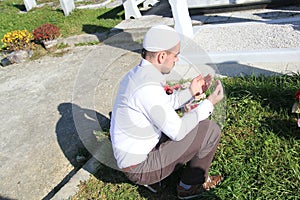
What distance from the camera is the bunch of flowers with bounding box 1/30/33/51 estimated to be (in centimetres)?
629

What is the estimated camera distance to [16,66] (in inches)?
240

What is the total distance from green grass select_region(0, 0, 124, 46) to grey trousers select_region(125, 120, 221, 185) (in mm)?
5124

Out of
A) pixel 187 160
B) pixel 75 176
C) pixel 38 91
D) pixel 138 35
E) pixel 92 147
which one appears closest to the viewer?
pixel 187 160

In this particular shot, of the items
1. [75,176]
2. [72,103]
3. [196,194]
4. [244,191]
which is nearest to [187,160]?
[196,194]

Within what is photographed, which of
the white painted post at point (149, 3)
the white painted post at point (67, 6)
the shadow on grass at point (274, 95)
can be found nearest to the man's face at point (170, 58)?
the shadow on grass at point (274, 95)

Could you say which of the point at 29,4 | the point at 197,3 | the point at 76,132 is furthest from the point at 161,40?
the point at 29,4

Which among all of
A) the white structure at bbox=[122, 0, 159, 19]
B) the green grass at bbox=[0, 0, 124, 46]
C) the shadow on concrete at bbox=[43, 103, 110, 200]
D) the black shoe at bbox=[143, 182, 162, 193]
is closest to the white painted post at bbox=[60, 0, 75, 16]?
the green grass at bbox=[0, 0, 124, 46]

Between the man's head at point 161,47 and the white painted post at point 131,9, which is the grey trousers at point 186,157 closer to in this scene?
the man's head at point 161,47

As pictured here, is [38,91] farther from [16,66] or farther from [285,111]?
[285,111]

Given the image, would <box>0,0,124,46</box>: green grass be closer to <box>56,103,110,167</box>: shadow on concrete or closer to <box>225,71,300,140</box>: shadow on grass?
<box>56,103,110,167</box>: shadow on concrete

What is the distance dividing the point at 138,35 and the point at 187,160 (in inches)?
168

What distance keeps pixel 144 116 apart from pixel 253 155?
1.02 m

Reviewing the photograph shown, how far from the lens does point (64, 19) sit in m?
8.06

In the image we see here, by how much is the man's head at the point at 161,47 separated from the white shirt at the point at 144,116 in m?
0.05
